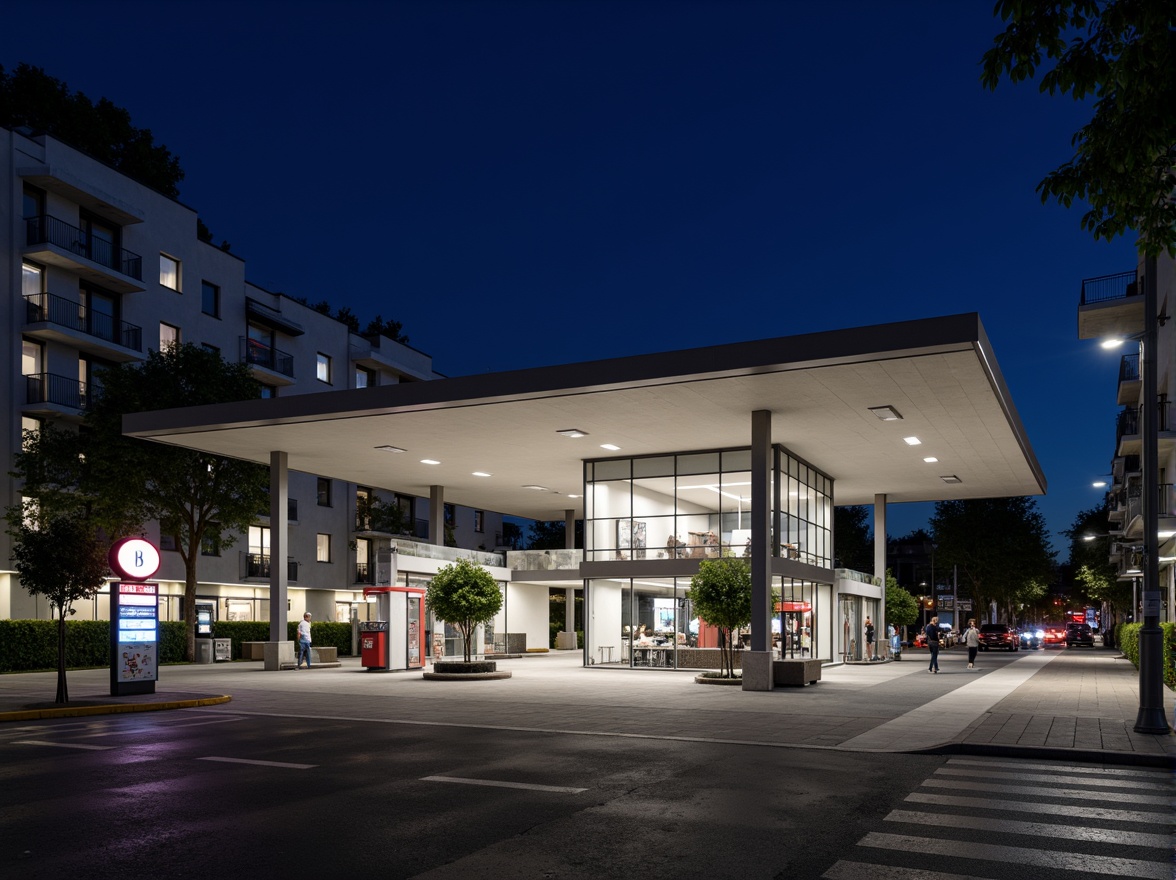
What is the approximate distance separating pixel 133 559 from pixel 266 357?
3228 centimetres

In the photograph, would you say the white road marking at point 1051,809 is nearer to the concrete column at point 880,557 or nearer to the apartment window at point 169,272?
the concrete column at point 880,557

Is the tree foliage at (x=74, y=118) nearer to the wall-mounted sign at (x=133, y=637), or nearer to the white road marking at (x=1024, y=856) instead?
the wall-mounted sign at (x=133, y=637)

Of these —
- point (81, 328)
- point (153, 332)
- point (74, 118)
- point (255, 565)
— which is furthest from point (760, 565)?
point (74, 118)

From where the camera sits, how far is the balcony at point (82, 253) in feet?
127

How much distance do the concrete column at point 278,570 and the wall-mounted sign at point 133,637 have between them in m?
11.0

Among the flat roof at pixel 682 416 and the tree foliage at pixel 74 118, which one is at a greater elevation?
the tree foliage at pixel 74 118

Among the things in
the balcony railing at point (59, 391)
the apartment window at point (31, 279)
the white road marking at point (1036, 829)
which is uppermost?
the apartment window at point (31, 279)

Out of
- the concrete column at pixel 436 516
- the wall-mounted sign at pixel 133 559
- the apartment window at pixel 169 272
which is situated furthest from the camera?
the apartment window at pixel 169 272

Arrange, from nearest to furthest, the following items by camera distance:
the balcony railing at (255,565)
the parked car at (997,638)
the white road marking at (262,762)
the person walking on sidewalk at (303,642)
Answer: the white road marking at (262,762)
the person walking on sidewalk at (303,642)
the balcony railing at (255,565)
the parked car at (997,638)

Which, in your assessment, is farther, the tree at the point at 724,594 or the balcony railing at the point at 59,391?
the balcony railing at the point at 59,391

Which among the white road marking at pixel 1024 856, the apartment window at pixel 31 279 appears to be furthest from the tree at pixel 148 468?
the white road marking at pixel 1024 856

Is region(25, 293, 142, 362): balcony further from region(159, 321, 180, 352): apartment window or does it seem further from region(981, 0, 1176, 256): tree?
region(981, 0, 1176, 256): tree

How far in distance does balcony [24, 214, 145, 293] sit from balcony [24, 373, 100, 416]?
171 inches

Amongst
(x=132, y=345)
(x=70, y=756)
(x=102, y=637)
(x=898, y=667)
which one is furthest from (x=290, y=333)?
(x=70, y=756)
